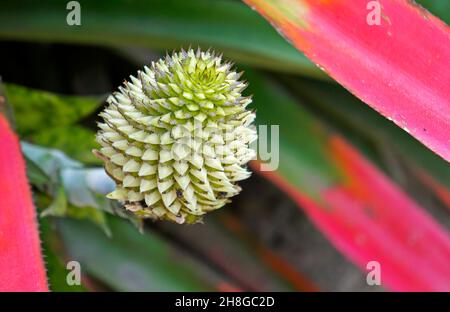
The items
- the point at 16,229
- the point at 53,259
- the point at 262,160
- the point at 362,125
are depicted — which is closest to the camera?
the point at 16,229

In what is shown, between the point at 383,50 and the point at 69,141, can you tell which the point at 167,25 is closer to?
the point at 69,141

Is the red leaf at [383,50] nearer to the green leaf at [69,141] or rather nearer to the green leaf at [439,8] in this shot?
the green leaf at [439,8]

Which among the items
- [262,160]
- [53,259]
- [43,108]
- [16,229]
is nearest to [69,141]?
[43,108]

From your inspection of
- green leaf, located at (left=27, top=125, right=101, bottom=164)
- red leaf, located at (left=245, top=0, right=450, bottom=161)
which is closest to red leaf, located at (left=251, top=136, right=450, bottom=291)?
green leaf, located at (left=27, top=125, right=101, bottom=164)

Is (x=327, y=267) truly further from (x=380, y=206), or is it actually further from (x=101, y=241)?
(x=101, y=241)

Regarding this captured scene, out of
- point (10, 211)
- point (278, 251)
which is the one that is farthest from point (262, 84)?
point (10, 211)
